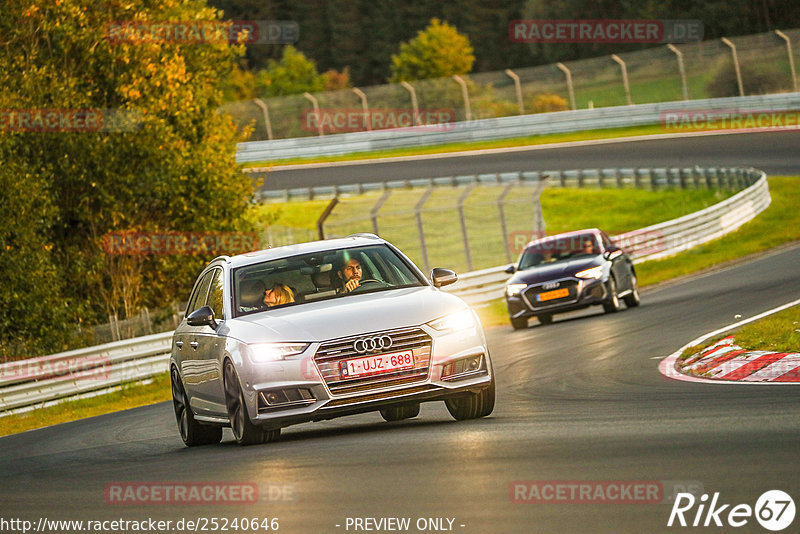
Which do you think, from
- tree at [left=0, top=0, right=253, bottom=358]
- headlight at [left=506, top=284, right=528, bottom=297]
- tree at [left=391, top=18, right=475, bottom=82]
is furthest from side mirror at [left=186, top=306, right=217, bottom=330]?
tree at [left=391, top=18, right=475, bottom=82]

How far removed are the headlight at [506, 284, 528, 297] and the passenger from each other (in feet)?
37.0

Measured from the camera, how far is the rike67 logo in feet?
17.9

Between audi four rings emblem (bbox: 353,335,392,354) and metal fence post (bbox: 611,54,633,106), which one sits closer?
audi four rings emblem (bbox: 353,335,392,354)

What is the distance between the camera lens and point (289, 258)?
34.9 ft

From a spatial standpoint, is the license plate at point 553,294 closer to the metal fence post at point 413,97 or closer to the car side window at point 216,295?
the car side window at point 216,295

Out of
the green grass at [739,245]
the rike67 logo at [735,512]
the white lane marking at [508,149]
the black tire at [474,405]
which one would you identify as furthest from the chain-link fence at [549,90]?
the rike67 logo at [735,512]

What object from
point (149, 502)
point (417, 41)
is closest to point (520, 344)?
point (149, 502)

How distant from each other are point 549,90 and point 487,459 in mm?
49207

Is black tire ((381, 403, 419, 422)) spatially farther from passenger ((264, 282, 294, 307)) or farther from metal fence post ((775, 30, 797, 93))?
metal fence post ((775, 30, 797, 93))

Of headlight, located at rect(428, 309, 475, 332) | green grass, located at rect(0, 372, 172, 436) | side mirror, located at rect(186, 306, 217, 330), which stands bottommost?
green grass, located at rect(0, 372, 172, 436)

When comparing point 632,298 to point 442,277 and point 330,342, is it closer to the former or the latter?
point 442,277

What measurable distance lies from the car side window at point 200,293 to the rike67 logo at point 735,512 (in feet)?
21.5

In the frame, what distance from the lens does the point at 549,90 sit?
55781 mm

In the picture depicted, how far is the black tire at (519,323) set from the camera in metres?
22.0
